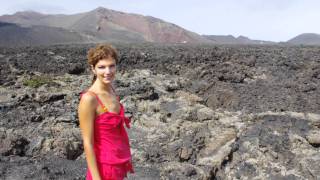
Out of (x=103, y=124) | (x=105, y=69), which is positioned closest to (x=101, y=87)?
(x=105, y=69)

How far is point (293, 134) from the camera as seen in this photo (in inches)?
317

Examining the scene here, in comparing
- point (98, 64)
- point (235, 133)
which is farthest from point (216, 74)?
point (98, 64)

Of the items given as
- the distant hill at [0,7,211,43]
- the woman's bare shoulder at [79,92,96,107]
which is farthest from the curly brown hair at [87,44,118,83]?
the distant hill at [0,7,211,43]

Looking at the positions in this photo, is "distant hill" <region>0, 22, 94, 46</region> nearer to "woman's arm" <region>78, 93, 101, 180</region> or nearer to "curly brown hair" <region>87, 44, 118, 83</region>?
"curly brown hair" <region>87, 44, 118, 83</region>

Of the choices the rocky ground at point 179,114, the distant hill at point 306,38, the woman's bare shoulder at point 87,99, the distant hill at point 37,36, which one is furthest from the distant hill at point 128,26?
the woman's bare shoulder at point 87,99

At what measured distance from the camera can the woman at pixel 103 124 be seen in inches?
116

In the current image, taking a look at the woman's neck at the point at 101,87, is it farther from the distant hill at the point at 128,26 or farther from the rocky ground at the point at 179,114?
the distant hill at the point at 128,26

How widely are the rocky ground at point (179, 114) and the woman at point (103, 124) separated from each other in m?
3.22

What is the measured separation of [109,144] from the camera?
9.97ft

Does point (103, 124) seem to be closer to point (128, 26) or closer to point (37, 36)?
point (37, 36)

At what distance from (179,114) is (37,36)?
65.3 ft

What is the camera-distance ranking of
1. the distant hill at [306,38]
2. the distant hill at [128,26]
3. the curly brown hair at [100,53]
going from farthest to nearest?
the distant hill at [306,38], the distant hill at [128,26], the curly brown hair at [100,53]

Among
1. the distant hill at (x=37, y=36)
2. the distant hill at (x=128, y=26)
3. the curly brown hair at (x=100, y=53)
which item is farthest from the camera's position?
the distant hill at (x=128, y=26)

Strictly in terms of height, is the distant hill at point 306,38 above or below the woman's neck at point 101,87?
below
